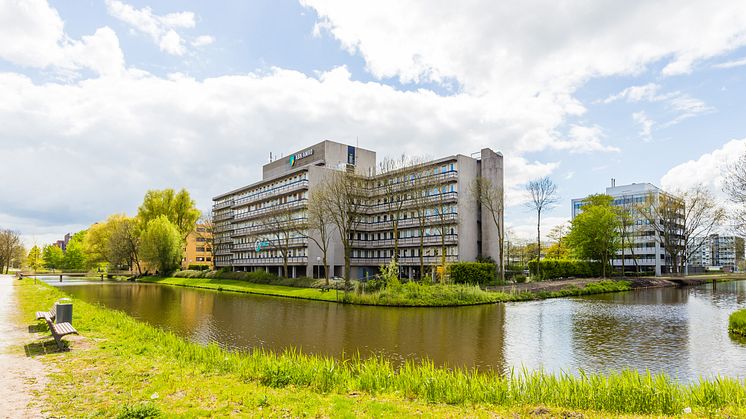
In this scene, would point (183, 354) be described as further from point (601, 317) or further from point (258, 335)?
point (601, 317)

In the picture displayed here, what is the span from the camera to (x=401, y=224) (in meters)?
70.1

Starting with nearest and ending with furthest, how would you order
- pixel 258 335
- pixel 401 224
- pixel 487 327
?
pixel 258 335, pixel 487 327, pixel 401 224

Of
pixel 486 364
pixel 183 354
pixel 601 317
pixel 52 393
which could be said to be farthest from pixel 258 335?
pixel 601 317

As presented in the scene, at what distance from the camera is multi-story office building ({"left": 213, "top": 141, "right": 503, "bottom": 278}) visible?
63656 mm

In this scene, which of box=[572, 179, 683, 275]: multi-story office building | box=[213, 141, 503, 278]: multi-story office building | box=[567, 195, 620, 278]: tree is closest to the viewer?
box=[213, 141, 503, 278]: multi-story office building

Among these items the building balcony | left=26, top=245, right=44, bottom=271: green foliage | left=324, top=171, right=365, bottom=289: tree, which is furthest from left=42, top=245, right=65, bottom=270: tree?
left=324, top=171, right=365, bottom=289: tree

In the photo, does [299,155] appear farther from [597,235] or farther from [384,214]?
[597,235]

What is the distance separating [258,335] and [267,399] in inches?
597

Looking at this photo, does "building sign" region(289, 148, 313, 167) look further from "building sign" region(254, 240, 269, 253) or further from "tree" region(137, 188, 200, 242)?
"tree" region(137, 188, 200, 242)

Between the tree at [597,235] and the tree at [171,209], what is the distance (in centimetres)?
7989

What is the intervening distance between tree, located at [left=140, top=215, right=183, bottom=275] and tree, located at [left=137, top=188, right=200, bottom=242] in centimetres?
845

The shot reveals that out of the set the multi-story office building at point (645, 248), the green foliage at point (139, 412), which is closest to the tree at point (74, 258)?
the multi-story office building at point (645, 248)

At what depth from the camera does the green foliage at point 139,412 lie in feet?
28.4

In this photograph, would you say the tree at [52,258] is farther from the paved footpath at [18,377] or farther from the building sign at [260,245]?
the paved footpath at [18,377]
